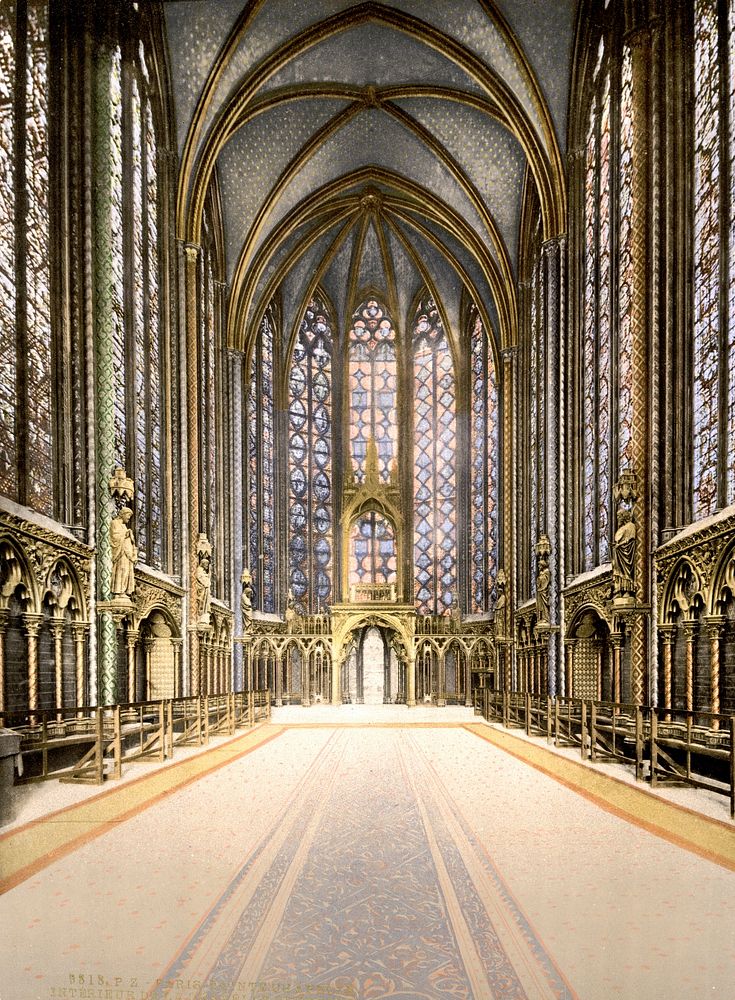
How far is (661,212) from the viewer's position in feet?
44.1

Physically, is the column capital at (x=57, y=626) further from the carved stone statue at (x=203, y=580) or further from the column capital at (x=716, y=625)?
the column capital at (x=716, y=625)

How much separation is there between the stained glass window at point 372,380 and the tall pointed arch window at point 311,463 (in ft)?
3.67

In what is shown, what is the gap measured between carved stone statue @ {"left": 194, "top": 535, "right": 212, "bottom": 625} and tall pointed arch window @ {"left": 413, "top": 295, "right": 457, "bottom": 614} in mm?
14996

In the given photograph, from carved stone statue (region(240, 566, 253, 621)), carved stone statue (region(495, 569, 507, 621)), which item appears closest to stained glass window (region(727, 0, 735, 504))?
carved stone statue (region(495, 569, 507, 621))

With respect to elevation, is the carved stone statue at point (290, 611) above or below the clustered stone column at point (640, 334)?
below

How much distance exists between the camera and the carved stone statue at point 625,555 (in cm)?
1353

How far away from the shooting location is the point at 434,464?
34812 millimetres

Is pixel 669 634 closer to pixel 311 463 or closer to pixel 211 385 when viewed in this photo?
pixel 211 385

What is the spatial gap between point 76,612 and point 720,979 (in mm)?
10778

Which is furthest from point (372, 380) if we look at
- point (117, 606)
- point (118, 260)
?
point (117, 606)

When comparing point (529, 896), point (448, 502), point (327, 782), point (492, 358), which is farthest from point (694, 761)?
point (448, 502)

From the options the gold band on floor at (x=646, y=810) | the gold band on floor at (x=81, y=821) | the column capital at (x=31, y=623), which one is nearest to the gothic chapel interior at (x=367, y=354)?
the column capital at (x=31, y=623)

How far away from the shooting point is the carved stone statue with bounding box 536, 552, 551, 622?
2017cm

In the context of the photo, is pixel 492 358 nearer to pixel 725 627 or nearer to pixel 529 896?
pixel 725 627
